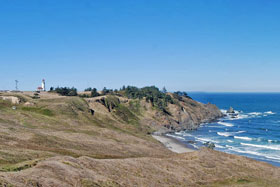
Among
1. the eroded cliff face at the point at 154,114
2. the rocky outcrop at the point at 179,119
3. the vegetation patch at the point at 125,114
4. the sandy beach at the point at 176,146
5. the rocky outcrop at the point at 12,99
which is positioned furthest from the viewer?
the rocky outcrop at the point at 179,119

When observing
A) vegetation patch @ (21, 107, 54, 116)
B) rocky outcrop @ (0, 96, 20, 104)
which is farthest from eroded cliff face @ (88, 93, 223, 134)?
Answer: rocky outcrop @ (0, 96, 20, 104)

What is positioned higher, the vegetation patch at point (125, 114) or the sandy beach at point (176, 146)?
the vegetation patch at point (125, 114)

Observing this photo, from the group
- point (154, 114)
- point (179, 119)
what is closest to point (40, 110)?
point (154, 114)

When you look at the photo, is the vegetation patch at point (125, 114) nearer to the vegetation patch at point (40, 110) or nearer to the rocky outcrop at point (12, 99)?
the vegetation patch at point (40, 110)

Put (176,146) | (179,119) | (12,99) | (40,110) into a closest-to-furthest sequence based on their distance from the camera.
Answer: (40,110) < (176,146) < (12,99) < (179,119)

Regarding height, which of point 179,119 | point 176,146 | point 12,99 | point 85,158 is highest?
point 12,99

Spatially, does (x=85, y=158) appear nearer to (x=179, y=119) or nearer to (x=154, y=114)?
(x=154, y=114)

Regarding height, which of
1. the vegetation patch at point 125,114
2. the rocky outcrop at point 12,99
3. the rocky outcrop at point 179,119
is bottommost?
the rocky outcrop at point 179,119

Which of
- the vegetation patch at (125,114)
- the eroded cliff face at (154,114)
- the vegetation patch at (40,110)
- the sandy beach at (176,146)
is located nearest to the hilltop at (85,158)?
the vegetation patch at (40,110)

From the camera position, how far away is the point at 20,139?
5916 centimetres

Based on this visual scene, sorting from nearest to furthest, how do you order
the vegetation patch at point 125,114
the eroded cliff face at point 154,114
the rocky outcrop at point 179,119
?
the vegetation patch at point 125,114, the eroded cliff face at point 154,114, the rocky outcrop at point 179,119

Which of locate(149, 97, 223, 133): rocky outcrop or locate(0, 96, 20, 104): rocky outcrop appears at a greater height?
locate(0, 96, 20, 104): rocky outcrop

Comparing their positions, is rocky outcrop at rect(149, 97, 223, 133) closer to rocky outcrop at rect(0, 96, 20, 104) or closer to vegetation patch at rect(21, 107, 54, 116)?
vegetation patch at rect(21, 107, 54, 116)

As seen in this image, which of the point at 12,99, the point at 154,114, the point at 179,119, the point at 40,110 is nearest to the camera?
the point at 40,110
